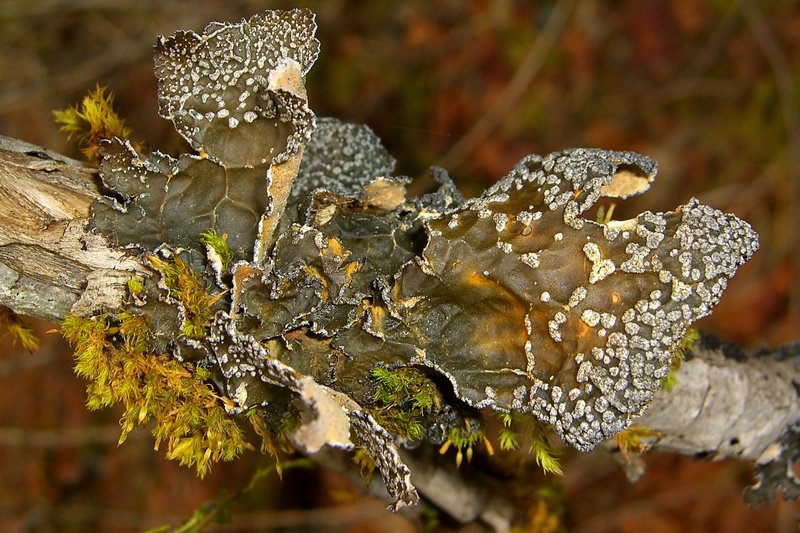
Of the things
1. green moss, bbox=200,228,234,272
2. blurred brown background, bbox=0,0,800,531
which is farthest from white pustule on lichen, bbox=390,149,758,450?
blurred brown background, bbox=0,0,800,531

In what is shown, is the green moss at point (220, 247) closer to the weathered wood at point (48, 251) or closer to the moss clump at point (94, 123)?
the weathered wood at point (48, 251)

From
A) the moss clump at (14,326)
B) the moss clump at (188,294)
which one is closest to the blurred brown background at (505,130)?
the moss clump at (14,326)

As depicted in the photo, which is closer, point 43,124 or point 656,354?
point 656,354

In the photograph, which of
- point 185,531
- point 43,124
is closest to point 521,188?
point 185,531

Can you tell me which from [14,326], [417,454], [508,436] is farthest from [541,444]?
[14,326]

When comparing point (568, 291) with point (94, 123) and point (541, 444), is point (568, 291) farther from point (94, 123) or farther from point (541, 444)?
point (94, 123)

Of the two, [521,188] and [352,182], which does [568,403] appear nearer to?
[521,188]

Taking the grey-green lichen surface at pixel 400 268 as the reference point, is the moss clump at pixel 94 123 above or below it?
above
